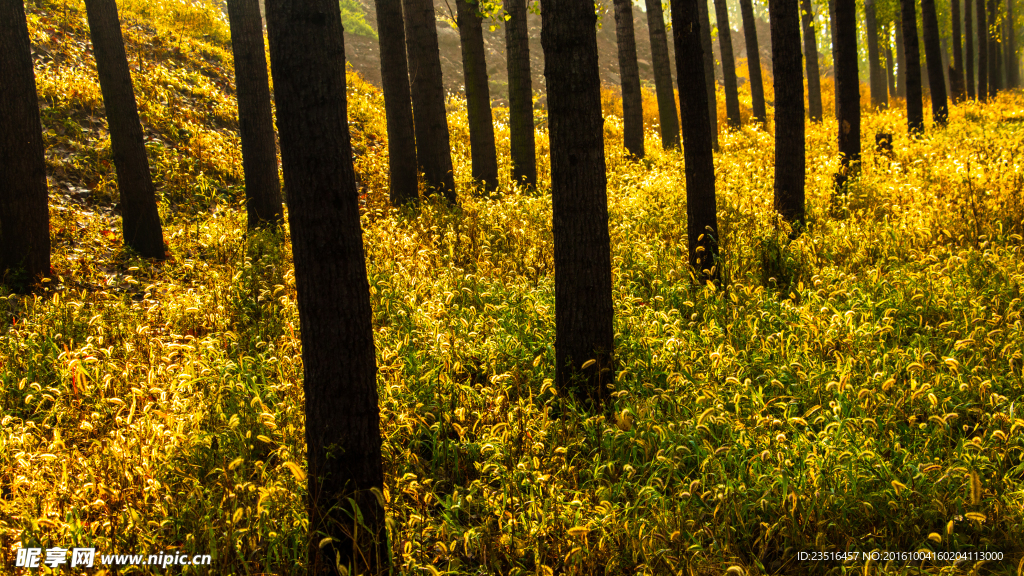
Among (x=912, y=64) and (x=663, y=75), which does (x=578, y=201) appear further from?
(x=912, y=64)

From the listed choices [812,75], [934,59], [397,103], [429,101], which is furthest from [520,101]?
[812,75]

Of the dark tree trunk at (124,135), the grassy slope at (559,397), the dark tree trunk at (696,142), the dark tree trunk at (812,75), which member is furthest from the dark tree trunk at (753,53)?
the dark tree trunk at (124,135)

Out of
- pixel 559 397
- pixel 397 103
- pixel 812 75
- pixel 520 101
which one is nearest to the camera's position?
pixel 559 397

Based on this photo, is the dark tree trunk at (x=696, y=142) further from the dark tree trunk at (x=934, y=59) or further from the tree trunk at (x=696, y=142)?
the dark tree trunk at (x=934, y=59)

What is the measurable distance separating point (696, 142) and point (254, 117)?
23.2 feet

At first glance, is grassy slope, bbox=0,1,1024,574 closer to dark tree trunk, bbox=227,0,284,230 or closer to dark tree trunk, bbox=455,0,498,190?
dark tree trunk, bbox=227,0,284,230

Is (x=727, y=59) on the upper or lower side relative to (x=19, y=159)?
upper

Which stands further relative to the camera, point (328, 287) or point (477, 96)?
point (477, 96)

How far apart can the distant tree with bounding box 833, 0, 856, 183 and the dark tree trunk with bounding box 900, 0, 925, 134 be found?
4201 millimetres

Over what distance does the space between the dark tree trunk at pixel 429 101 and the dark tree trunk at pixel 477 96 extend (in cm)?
72

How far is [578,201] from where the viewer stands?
4.17 meters

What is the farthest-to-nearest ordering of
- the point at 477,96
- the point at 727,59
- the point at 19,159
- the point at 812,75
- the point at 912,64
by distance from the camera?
the point at 812,75 < the point at 727,59 < the point at 912,64 < the point at 477,96 < the point at 19,159

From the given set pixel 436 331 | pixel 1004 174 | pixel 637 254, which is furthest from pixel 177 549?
pixel 1004 174

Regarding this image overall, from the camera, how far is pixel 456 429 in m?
3.88
